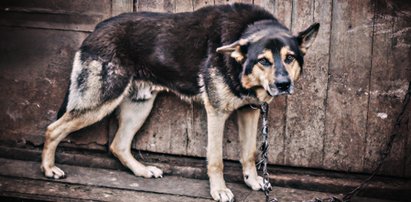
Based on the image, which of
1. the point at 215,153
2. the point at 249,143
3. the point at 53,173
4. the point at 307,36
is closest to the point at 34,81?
the point at 53,173

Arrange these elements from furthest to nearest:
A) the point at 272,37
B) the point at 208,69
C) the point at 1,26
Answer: the point at 1,26
the point at 208,69
the point at 272,37

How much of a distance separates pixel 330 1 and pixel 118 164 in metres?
2.61

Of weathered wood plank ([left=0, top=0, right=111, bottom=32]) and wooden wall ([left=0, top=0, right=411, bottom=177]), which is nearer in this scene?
wooden wall ([left=0, top=0, right=411, bottom=177])

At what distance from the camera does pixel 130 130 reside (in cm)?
555

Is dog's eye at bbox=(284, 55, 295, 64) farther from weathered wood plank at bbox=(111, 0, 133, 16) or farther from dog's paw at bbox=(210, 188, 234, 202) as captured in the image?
weathered wood plank at bbox=(111, 0, 133, 16)

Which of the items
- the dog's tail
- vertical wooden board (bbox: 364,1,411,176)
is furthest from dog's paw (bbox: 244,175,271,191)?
the dog's tail

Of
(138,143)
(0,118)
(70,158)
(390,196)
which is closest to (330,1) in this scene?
(390,196)

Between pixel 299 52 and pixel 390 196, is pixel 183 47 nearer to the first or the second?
pixel 299 52

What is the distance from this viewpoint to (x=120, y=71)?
5.14 m

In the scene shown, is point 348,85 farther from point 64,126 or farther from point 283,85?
point 64,126

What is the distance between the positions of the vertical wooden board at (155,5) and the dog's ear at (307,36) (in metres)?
1.38

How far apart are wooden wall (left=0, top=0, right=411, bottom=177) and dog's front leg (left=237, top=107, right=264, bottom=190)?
28 cm

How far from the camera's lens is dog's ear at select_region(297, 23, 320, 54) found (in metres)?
4.50

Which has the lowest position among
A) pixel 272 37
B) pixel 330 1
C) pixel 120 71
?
pixel 120 71
